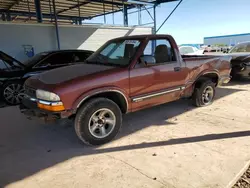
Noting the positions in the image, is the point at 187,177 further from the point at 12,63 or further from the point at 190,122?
the point at 12,63

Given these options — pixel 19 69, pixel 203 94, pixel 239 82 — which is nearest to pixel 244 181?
pixel 203 94

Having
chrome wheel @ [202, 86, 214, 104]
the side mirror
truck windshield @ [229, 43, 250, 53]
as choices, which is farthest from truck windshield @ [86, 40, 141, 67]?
truck windshield @ [229, 43, 250, 53]

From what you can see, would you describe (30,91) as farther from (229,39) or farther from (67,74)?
(229,39)

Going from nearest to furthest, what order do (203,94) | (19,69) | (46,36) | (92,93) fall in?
(92,93) → (203,94) → (19,69) → (46,36)

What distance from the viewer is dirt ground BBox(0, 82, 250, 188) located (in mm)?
2811

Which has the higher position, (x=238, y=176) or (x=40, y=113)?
(x=40, y=113)

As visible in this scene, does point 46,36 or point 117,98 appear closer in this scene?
point 117,98

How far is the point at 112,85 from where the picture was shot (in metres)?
3.76

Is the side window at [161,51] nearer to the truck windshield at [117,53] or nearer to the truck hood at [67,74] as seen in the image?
the truck windshield at [117,53]

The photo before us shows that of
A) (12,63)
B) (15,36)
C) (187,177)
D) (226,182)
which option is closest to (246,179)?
(226,182)

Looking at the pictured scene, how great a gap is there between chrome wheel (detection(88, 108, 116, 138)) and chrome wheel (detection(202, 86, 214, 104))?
2.86 m

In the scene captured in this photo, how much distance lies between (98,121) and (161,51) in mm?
2037

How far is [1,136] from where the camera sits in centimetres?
436

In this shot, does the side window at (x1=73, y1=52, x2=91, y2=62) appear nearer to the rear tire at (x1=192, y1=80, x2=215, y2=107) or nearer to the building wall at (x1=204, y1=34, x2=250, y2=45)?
the rear tire at (x1=192, y1=80, x2=215, y2=107)
